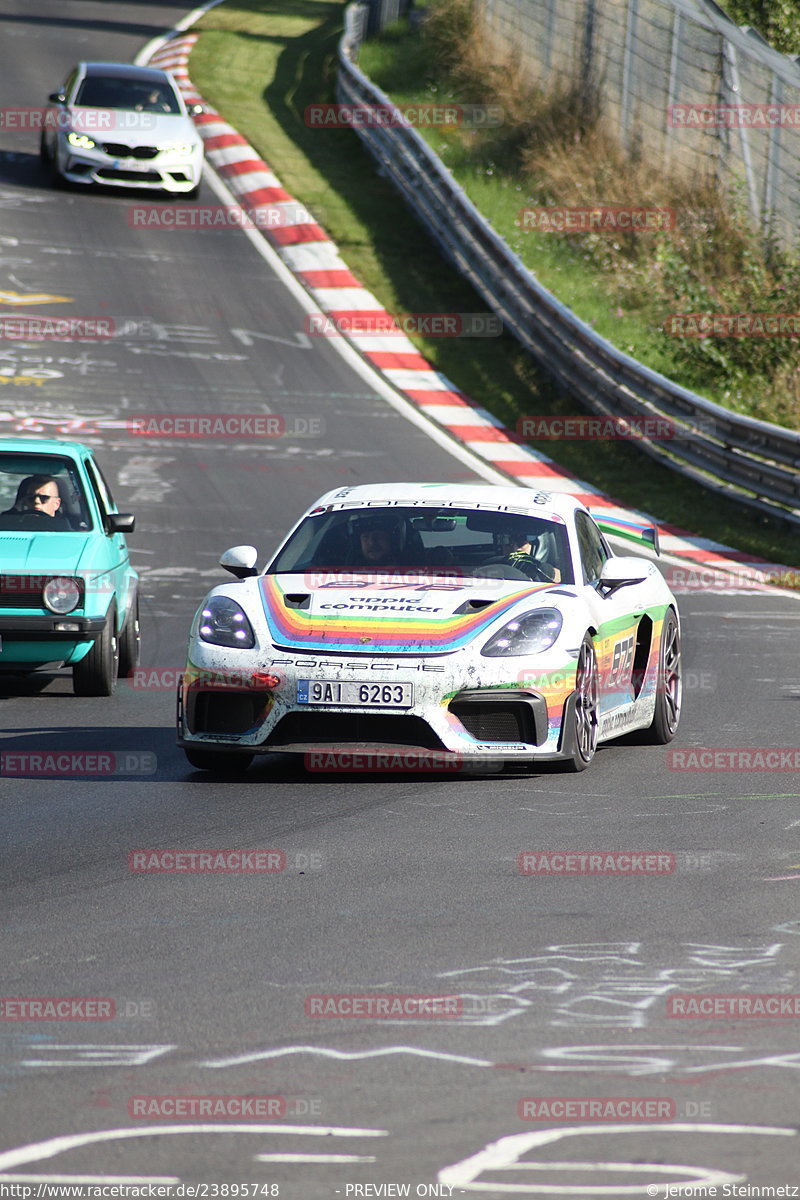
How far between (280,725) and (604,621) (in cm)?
176

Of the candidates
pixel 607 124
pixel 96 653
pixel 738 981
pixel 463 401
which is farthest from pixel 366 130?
pixel 738 981

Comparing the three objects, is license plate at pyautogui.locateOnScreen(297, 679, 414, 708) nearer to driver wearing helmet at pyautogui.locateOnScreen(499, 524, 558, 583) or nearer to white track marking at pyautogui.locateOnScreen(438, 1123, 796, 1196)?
driver wearing helmet at pyautogui.locateOnScreen(499, 524, 558, 583)

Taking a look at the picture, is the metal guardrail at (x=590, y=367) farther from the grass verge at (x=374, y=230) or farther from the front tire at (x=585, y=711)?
the front tire at (x=585, y=711)

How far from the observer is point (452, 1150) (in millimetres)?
3758

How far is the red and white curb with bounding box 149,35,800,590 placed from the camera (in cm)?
1766

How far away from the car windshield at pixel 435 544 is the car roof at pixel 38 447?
137 inches

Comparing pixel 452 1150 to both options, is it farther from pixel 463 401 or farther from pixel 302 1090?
pixel 463 401

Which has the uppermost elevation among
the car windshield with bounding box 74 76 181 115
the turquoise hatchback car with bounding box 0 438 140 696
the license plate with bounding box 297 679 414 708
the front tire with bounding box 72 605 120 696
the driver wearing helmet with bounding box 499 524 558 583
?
the driver wearing helmet with bounding box 499 524 558 583

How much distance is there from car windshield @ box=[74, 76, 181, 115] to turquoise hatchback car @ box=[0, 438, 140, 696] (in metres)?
16.4

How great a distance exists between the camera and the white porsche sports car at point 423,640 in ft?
25.5

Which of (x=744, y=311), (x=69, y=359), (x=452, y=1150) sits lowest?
(x=69, y=359)

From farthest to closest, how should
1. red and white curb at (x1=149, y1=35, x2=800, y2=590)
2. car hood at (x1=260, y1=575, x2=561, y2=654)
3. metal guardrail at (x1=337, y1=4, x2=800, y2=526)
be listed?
metal guardrail at (x1=337, y1=4, x2=800, y2=526) < red and white curb at (x1=149, y1=35, x2=800, y2=590) < car hood at (x1=260, y1=575, x2=561, y2=654)

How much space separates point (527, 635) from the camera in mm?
8070

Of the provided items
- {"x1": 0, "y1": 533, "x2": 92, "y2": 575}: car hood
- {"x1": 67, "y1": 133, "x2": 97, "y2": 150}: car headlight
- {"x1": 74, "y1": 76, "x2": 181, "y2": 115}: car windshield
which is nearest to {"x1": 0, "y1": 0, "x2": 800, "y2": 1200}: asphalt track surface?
{"x1": 0, "y1": 533, "x2": 92, "y2": 575}: car hood
